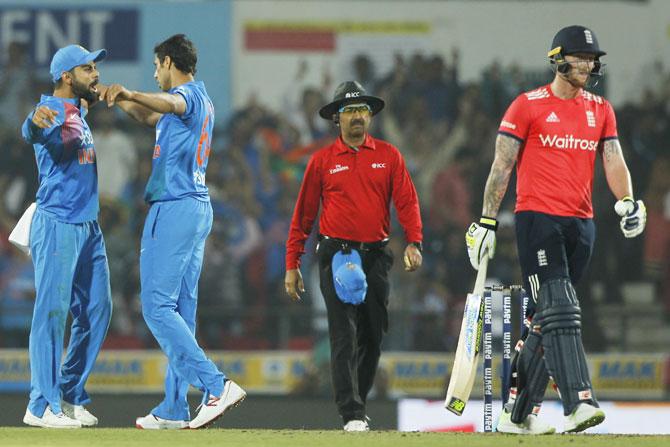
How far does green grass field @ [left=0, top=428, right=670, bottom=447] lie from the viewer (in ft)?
18.5

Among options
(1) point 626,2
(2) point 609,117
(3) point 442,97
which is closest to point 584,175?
(2) point 609,117

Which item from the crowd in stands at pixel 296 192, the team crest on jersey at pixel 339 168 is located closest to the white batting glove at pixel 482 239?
the team crest on jersey at pixel 339 168

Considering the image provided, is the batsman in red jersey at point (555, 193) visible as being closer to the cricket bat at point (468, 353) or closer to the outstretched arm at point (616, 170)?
the outstretched arm at point (616, 170)

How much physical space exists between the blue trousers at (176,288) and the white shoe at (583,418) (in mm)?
1756

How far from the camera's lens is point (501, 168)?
607 cm

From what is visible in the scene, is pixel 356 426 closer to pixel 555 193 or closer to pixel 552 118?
pixel 555 193

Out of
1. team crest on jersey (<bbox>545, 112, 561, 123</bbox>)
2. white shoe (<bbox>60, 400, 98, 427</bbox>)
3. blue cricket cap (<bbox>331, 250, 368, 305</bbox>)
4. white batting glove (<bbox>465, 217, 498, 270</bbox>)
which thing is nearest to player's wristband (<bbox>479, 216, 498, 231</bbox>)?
white batting glove (<bbox>465, 217, 498, 270</bbox>)

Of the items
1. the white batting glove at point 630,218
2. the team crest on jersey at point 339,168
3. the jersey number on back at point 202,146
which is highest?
the jersey number on back at point 202,146

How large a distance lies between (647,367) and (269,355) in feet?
12.4

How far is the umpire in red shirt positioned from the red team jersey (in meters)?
1.20

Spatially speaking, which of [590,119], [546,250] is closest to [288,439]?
[546,250]

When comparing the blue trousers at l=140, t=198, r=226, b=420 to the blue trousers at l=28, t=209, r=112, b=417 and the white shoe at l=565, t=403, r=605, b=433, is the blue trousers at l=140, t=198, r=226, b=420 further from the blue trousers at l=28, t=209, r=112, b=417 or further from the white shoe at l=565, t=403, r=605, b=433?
the white shoe at l=565, t=403, r=605, b=433

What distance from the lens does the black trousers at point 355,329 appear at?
22.9 ft

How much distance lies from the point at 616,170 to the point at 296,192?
8.51 m
